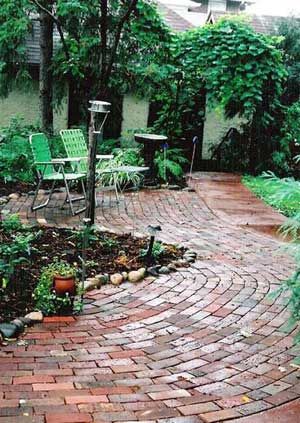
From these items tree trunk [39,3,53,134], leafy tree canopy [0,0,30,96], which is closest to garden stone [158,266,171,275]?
tree trunk [39,3,53,134]

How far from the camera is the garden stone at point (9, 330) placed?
332 cm

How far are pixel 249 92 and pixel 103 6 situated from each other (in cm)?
502

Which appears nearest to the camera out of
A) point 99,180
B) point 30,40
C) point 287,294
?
point 287,294

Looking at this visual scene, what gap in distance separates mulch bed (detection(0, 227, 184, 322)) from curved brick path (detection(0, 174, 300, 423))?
28cm

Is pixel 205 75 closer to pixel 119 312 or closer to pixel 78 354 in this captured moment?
pixel 119 312

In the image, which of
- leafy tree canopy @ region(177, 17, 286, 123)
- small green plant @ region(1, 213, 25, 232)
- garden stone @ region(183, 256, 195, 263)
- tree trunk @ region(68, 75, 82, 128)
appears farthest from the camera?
tree trunk @ region(68, 75, 82, 128)

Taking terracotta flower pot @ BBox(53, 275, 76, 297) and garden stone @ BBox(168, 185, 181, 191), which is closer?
terracotta flower pot @ BBox(53, 275, 76, 297)

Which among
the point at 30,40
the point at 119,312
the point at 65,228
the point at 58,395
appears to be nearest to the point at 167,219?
the point at 65,228

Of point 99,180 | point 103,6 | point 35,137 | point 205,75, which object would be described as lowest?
point 99,180

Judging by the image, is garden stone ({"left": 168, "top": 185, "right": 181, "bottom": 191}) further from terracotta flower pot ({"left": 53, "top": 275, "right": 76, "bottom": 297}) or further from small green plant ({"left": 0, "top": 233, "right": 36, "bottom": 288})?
terracotta flower pot ({"left": 53, "top": 275, "right": 76, "bottom": 297})

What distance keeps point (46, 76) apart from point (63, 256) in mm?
5632

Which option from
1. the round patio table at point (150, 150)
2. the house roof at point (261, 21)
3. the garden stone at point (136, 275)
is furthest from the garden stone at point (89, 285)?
the house roof at point (261, 21)

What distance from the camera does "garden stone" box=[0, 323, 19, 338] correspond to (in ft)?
10.9

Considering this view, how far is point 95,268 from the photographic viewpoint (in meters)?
4.57
